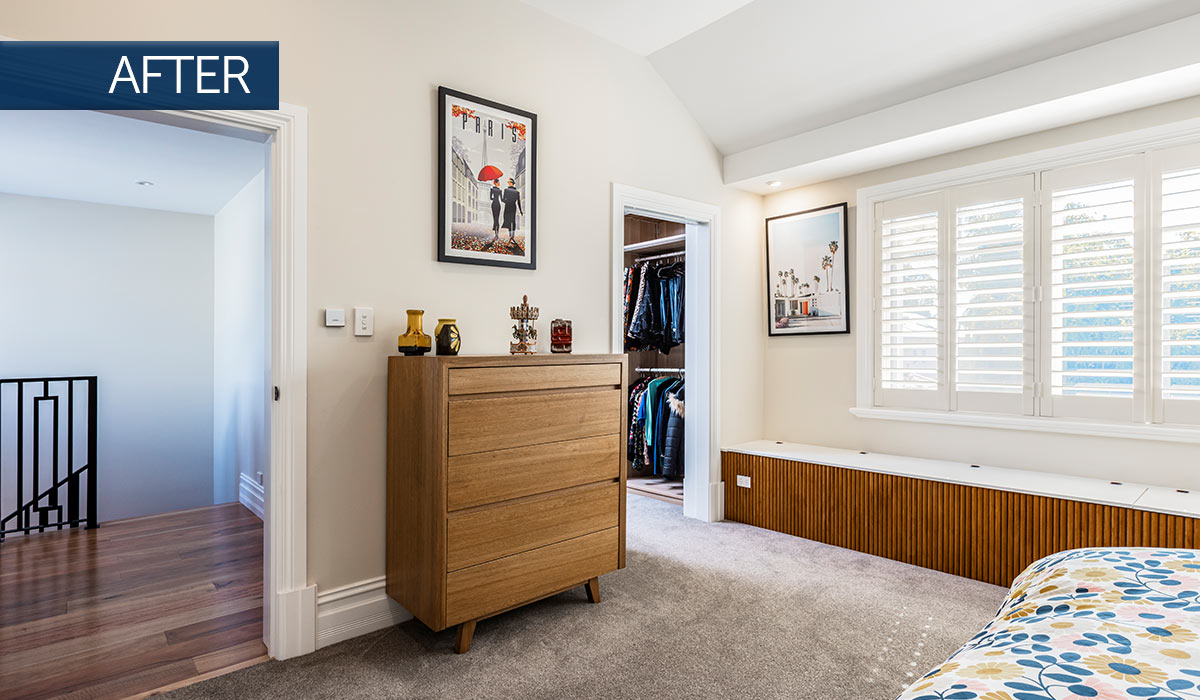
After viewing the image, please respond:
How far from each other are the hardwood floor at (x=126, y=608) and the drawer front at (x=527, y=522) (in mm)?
879

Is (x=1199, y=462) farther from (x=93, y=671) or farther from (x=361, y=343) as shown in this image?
(x=93, y=671)

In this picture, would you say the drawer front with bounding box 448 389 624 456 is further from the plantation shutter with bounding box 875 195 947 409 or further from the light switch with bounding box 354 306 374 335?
the plantation shutter with bounding box 875 195 947 409

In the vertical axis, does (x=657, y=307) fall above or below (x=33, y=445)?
above

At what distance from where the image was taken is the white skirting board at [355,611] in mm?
2348

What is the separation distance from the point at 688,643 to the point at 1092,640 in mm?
1601

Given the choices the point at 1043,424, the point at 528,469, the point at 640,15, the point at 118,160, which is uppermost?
the point at 640,15

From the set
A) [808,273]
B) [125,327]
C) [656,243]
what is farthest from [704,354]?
[125,327]

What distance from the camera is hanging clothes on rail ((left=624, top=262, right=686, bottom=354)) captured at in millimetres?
4867

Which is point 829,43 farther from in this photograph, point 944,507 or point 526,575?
point 526,575

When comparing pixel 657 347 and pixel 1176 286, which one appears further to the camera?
pixel 657 347

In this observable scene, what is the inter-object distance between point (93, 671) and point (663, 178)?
341 centimetres

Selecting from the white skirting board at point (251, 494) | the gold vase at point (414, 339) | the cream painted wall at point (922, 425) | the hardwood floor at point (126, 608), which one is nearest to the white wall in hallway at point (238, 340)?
the white skirting board at point (251, 494)

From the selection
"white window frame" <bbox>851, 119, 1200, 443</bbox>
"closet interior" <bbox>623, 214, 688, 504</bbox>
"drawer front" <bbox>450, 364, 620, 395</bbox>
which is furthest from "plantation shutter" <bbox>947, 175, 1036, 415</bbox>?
"drawer front" <bbox>450, 364, 620, 395</bbox>

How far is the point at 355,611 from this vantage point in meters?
2.43
